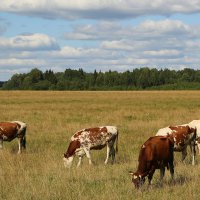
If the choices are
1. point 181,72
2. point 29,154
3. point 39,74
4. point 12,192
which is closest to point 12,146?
point 29,154

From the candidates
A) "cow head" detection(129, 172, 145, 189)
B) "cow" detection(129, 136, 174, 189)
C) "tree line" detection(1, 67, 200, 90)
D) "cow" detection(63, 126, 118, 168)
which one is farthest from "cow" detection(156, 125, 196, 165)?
"tree line" detection(1, 67, 200, 90)

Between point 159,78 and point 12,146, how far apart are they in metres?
140

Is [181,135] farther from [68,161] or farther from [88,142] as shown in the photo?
[68,161]

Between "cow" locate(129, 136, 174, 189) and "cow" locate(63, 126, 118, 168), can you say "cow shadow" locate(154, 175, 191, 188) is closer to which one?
"cow" locate(129, 136, 174, 189)

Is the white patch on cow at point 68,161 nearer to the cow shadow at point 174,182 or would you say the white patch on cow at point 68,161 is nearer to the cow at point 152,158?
the cow shadow at point 174,182

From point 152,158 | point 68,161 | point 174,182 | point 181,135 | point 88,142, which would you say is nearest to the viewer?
point 152,158

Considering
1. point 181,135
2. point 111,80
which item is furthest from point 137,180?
point 111,80

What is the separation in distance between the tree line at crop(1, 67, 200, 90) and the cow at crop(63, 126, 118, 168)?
129621 mm

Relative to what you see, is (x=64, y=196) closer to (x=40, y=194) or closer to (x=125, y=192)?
(x=40, y=194)

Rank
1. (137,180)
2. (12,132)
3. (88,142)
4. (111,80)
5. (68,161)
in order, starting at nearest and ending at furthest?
1. (137,180)
2. (68,161)
3. (88,142)
4. (12,132)
5. (111,80)

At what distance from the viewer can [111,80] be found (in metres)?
162

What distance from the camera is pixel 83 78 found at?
579 feet

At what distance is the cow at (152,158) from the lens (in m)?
10.3

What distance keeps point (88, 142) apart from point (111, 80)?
485ft
